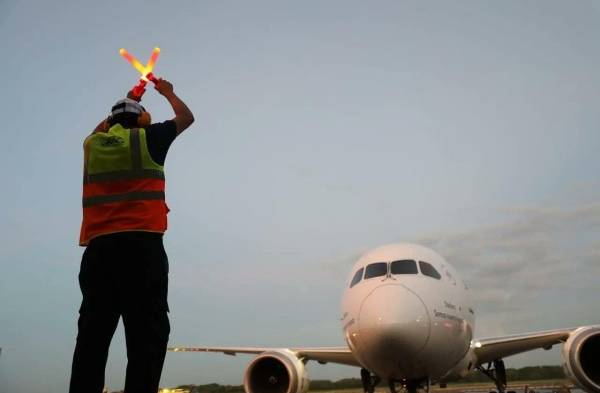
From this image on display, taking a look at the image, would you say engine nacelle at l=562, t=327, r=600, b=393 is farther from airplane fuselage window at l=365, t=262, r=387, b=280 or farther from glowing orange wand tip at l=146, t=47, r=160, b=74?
glowing orange wand tip at l=146, t=47, r=160, b=74

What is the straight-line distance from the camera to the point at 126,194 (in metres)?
3.03

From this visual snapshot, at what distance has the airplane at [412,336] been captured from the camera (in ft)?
22.5

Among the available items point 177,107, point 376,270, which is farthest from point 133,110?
point 376,270

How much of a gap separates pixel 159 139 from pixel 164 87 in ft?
2.24

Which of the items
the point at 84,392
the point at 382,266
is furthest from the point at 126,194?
the point at 382,266

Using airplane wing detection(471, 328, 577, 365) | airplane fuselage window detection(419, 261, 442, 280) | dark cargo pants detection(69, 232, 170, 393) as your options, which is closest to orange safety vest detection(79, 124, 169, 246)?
dark cargo pants detection(69, 232, 170, 393)

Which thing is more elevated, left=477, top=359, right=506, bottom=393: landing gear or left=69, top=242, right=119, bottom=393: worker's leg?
left=69, top=242, right=119, bottom=393: worker's leg

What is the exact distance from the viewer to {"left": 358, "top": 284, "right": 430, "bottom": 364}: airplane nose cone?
665 cm

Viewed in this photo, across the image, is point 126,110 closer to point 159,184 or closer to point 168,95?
point 168,95

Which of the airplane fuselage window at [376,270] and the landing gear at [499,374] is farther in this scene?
the landing gear at [499,374]

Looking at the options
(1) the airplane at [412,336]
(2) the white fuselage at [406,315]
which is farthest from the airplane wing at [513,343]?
(2) the white fuselage at [406,315]

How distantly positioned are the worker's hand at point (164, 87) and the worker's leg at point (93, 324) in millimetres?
1345

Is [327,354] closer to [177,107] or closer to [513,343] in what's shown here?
[513,343]

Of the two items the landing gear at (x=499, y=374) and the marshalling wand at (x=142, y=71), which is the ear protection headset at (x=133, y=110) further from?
the landing gear at (x=499, y=374)
